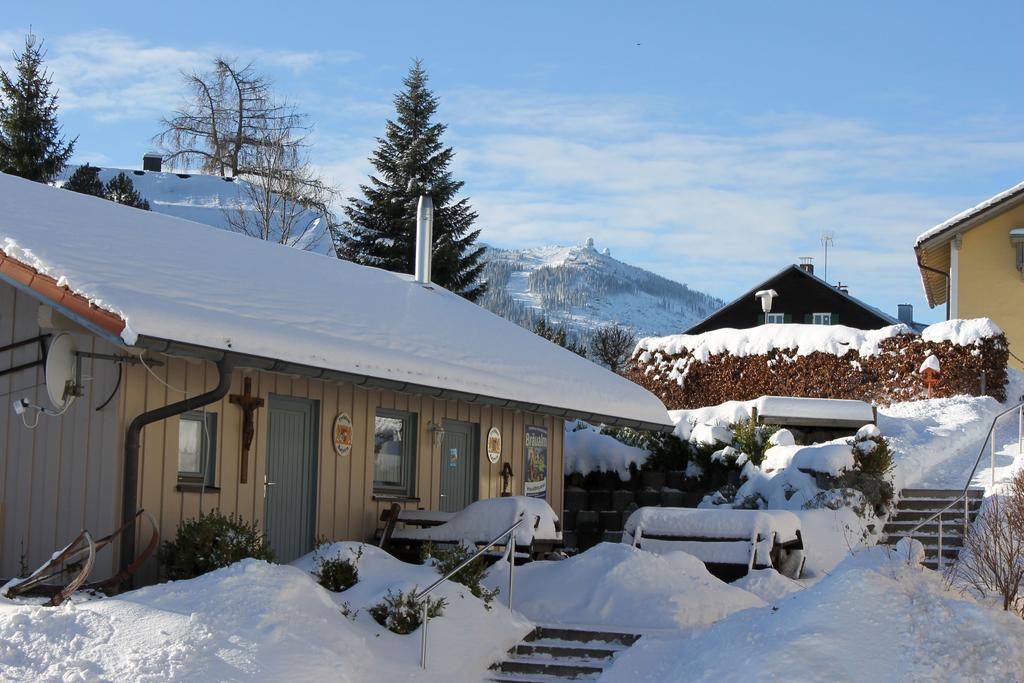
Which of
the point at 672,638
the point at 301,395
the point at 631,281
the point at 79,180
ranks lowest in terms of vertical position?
the point at 672,638

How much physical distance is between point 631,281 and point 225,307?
9341 cm

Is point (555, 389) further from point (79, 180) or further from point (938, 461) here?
point (79, 180)

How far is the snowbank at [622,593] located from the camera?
38.5 feet

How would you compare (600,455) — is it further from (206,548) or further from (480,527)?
(206,548)

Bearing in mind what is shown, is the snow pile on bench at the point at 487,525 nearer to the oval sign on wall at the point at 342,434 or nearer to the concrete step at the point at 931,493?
the oval sign on wall at the point at 342,434

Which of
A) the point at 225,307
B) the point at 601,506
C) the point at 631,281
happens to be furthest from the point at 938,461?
the point at 631,281

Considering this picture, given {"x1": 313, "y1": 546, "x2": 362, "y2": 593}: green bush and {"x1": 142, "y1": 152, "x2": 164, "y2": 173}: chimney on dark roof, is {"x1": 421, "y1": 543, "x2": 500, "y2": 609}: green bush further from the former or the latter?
{"x1": 142, "y1": 152, "x2": 164, "y2": 173}: chimney on dark roof

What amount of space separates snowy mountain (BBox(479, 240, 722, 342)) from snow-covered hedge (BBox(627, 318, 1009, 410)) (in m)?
49.3

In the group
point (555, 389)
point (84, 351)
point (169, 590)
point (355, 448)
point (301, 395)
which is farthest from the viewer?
point (555, 389)

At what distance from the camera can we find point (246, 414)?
11750 millimetres

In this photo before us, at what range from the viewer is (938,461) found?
827 inches

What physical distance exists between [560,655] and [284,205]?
1047 inches

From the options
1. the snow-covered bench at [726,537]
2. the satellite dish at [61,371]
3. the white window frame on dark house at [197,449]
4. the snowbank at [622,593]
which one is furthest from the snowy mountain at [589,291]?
the satellite dish at [61,371]

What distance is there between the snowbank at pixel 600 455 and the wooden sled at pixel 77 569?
10.8 meters
